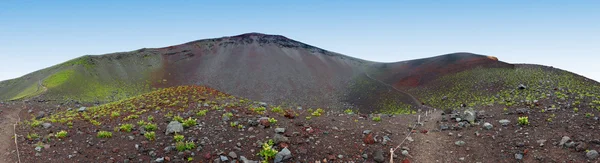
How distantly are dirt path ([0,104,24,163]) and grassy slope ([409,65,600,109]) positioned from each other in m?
29.0

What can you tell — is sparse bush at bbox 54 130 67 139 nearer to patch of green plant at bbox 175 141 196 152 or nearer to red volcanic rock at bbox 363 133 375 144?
patch of green plant at bbox 175 141 196 152

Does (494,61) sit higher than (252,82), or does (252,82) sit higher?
(494,61)

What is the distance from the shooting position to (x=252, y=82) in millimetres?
55781

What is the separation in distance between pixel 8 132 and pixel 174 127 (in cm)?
847

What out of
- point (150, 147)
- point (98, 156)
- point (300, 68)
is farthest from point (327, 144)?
point (300, 68)

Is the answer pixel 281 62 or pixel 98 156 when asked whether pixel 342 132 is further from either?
pixel 281 62

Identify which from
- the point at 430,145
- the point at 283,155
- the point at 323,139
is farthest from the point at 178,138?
the point at 430,145

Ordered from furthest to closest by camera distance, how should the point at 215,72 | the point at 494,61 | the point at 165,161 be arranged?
the point at 215,72 → the point at 494,61 → the point at 165,161

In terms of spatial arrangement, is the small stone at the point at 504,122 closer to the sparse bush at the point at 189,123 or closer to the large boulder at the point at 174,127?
the sparse bush at the point at 189,123

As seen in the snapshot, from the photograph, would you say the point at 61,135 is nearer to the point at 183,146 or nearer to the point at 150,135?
the point at 150,135

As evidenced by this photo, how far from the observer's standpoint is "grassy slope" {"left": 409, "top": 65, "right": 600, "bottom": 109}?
28.2 m

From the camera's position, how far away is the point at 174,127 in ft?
49.3

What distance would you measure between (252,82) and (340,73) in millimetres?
17323

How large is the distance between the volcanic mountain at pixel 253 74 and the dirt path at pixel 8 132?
15543 mm
